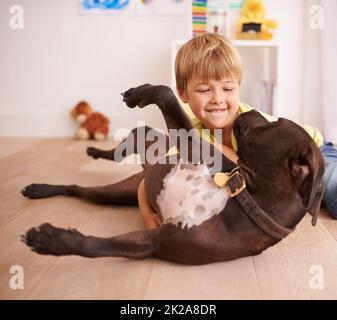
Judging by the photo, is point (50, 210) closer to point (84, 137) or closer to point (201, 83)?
point (201, 83)

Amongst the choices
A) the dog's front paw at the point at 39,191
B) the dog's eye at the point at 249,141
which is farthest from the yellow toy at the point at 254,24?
the dog's eye at the point at 249,141

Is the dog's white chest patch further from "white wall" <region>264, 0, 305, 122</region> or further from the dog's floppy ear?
"white wall" <region>264, 0, 305, 122</region>

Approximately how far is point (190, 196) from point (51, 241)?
334mm

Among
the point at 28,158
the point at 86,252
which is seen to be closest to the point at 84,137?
the point at 28,158

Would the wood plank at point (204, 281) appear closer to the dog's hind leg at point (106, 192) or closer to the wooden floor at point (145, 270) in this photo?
the wooden floor at point (145, 270)

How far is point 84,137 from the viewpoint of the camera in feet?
9.86

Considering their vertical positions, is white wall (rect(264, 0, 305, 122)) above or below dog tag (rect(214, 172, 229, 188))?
above

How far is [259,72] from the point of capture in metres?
3.07

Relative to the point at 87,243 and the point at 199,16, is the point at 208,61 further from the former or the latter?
the point at 199,16

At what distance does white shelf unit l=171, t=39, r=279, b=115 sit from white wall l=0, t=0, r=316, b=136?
122mm

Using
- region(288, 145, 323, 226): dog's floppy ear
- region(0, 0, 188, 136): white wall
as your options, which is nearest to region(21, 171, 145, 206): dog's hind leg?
region(288, 145, 323, 226): dog's floppy ear

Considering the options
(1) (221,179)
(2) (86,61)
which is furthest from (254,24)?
(1) (221,179)

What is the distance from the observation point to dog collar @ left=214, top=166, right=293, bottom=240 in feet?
3.19

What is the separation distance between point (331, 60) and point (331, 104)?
0.87 ft
